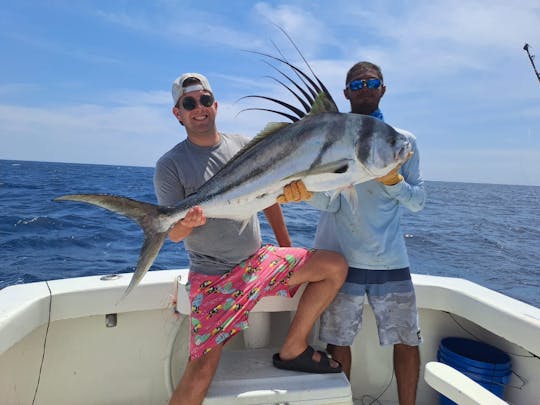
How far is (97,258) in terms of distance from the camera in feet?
29.9

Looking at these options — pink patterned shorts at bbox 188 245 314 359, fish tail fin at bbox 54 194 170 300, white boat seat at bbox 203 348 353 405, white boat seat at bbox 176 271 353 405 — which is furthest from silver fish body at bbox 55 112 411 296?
white boat seat at bbox 203 348 353 405

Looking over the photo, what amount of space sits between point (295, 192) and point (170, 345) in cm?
154

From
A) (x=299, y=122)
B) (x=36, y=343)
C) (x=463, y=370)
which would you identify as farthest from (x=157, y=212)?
(x=463, y=370)

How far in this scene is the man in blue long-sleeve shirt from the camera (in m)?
2.67

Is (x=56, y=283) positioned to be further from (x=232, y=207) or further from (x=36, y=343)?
(x=232, y=207)

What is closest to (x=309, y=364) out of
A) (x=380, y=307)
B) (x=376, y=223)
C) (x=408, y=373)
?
(x=380, y=307)

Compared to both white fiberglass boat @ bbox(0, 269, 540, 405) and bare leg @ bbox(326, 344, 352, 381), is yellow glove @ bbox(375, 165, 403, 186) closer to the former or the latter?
white fiberglass boat @ bbox(0, 269, 540, 405)

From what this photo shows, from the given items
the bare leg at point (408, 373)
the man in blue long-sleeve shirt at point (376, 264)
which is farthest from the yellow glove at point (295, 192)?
the bare leg at point (408, 373)

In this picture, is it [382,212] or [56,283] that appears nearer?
[382,212]

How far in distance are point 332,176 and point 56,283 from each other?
6.55 ft

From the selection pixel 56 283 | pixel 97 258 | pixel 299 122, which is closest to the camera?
pixel 299 122

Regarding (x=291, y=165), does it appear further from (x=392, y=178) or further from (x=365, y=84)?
(x=365, y=84)

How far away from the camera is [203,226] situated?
2.65 metres

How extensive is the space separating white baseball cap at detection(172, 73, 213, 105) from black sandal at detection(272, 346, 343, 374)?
1708 millimetres
